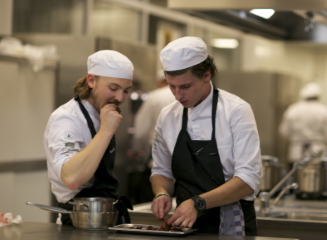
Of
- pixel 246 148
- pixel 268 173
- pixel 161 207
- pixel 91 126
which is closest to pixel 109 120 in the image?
pixel 91 126

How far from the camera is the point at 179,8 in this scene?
8.66 feet

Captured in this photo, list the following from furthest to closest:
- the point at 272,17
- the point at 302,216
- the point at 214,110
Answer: the point at 272,17 → the point at 302,216 → the point at 214,110

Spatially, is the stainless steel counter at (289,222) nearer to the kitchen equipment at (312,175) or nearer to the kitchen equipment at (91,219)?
the kitchen equipment at (312,175)

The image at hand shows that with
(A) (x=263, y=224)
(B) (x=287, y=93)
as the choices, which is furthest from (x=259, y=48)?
(A) (x=263, y=224)

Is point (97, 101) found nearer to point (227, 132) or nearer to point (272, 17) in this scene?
point (227, 132)

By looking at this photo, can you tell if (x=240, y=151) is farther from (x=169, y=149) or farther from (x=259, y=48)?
(x=259, y=48)

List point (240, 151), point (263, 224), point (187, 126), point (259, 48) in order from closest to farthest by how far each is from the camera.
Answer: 1. point (240, 151)
2. point (187, 126)
3. point (263, 224)
4. point (259, 48)

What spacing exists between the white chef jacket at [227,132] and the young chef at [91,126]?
0.25 meters

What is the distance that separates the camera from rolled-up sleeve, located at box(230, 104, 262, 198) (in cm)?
214

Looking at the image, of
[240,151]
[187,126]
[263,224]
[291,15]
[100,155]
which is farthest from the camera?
[291,15]

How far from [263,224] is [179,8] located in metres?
1.11

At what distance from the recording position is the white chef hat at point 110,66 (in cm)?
224

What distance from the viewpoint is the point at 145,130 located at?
5395mm

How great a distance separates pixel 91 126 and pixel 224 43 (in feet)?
24.7
